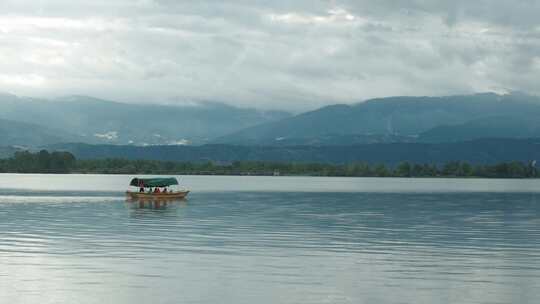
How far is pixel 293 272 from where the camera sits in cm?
5200

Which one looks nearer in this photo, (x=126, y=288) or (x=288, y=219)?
(x=126, y=288)

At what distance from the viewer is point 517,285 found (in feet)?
158

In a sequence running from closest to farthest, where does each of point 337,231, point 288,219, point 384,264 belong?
point 384,264, point 337,231, point 288,219

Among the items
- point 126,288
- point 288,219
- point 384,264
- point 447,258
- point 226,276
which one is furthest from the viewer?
point 288,219

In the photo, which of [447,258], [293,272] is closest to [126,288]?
[293,272]

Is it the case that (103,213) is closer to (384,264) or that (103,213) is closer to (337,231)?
(337,231)

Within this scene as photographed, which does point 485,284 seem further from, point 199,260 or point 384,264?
point 199,260

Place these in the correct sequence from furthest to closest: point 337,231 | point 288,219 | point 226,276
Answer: point 288,219, point 337,231, point 226,276

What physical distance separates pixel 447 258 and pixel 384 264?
6493 mm

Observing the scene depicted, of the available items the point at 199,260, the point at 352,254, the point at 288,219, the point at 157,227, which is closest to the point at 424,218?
the point at 288,219

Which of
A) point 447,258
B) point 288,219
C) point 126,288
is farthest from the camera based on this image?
point 288,219

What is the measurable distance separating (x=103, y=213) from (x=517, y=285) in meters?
75.0

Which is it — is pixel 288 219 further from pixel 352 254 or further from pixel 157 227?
pixel 352 254

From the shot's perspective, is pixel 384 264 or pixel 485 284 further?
pixel 384 264
